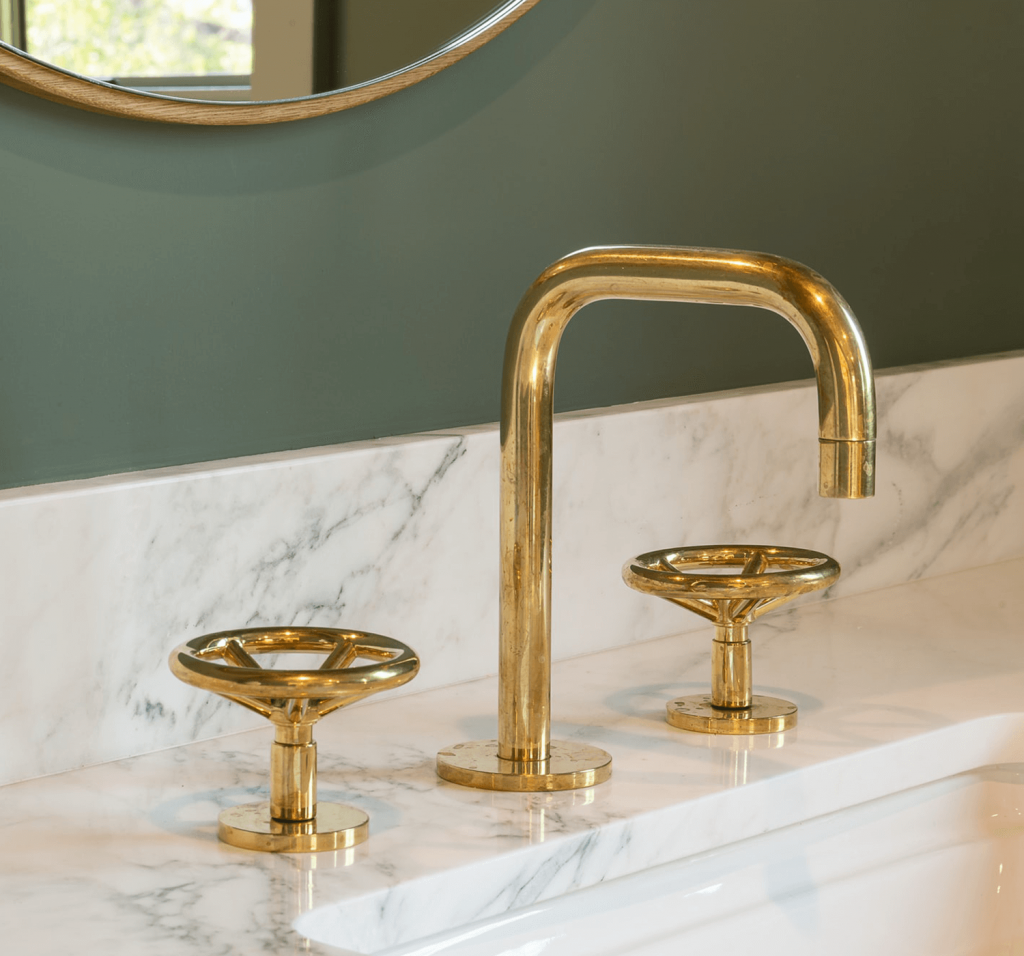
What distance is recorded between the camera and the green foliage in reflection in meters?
0.82

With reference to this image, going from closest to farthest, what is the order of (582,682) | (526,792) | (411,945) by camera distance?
(411,945) < (526,792) < (582,682)

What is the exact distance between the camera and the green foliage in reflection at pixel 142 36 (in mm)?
819

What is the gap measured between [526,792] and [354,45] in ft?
1.45

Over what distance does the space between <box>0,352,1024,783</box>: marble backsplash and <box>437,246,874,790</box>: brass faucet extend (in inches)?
5.2

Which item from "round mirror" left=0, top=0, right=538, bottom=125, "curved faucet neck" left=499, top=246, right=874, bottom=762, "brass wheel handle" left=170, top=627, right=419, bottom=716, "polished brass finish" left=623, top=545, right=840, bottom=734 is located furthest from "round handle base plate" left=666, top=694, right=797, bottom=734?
"round mirror" left=0, top=0, right=538, bottom=125

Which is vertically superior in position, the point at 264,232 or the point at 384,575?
the point at 264,232

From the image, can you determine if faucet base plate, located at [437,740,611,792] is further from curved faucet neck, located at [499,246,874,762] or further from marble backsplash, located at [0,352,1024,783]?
marble backsplash, located at [0,352,1024,783]

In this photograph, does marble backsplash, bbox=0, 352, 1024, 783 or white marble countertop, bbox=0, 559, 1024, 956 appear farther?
marble backsplash, bbox=0, 352, 1024, 783

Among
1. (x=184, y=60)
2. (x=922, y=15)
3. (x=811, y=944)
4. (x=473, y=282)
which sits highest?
(x=922, y=15)

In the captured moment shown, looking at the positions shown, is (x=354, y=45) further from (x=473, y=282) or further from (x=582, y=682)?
(x=582, y=682)

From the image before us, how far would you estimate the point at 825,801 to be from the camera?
2.85 feet

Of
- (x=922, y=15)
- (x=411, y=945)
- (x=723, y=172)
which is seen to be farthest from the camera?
(x=922, y=15)

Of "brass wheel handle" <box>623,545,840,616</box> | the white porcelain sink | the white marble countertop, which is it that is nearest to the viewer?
the white marble countertop

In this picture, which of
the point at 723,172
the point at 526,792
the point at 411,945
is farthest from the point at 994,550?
the point at 411,945
